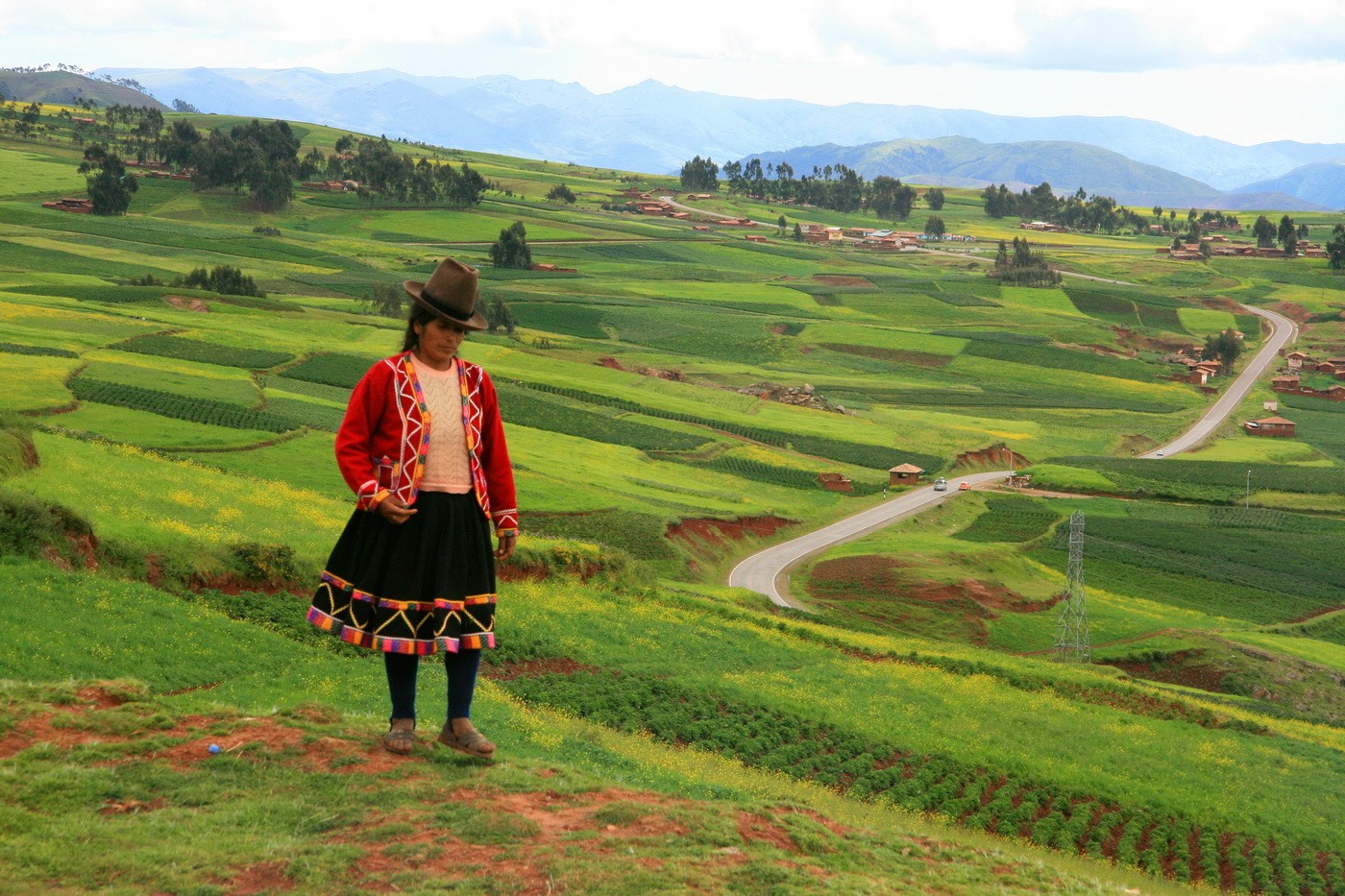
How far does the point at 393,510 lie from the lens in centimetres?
1016

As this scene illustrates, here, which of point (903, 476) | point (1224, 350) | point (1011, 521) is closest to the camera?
point (1011, 521)

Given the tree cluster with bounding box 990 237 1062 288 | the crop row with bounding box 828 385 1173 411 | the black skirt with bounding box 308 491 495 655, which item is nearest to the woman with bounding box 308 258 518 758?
the black skirt with bounding box 308 491 495 655

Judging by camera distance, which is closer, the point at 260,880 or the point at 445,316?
the point at 260,880

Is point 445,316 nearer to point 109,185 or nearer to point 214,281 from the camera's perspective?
point 214,281

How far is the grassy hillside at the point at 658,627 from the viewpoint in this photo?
9812mm

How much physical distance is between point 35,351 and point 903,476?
4425 centimetres

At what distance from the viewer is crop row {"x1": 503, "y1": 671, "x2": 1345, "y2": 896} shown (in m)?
20.3

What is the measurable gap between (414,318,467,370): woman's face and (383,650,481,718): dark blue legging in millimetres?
2547

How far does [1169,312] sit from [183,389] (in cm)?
12277

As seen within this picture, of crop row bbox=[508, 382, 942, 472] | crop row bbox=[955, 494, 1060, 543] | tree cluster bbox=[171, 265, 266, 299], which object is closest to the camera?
crop row bbox=[955, 494, 1060, 543]

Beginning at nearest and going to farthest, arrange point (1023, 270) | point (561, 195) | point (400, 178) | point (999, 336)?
point (999, 336) → point (1023, 270) → point (400, 178) → point (561, 195)

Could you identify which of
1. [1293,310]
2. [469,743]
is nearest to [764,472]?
[469,743]

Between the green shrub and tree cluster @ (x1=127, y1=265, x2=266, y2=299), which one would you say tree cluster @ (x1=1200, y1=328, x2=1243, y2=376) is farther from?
the green shrub

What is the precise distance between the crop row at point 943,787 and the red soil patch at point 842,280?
130990 millimetres
